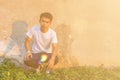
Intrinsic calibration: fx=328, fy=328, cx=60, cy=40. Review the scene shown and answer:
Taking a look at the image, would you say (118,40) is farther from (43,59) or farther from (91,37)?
(43,59)

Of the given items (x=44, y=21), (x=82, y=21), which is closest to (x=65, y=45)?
(x=82, y=21)

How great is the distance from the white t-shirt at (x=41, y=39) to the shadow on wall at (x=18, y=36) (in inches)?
35.2

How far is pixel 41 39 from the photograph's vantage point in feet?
25.5

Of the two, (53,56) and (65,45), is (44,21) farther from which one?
(65,45)

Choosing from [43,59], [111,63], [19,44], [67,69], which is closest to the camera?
[43,59]

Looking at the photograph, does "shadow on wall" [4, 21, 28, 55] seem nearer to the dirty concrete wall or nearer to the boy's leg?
the dirty concrete wall

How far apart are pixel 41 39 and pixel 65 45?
1.66 metres

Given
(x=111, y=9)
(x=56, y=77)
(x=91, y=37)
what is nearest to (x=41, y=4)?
(x=91, y=37)

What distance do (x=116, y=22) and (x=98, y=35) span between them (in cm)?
110

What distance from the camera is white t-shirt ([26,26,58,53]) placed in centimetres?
770

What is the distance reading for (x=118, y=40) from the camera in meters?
10.4

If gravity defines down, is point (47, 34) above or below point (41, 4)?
below

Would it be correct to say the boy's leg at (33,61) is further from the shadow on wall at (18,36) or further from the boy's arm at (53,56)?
A: the shadow on wall at (18,36)

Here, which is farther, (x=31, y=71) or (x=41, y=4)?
(x=41, y=4)
